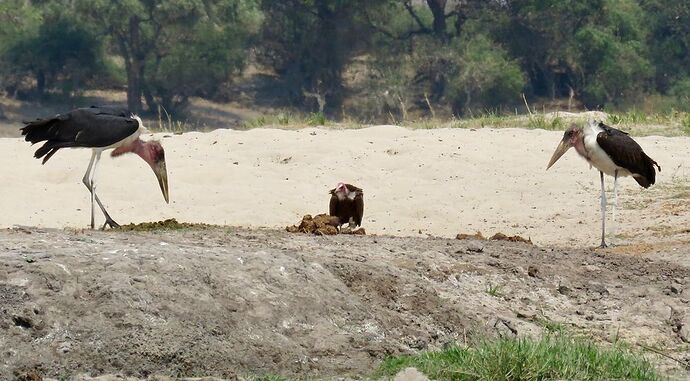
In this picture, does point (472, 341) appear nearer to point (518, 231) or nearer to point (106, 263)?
point (106, 263)

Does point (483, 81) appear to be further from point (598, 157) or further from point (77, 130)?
point (77, 130)

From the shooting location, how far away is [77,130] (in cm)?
1093

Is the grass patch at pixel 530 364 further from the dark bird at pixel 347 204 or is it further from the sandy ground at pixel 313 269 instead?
the dark bird at pixel 347 204

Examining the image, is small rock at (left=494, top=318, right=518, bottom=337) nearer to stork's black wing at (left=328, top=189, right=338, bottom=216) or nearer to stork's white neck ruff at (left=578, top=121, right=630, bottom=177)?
stork's black wing at (left=328, top=189, right=338, bottom=216)

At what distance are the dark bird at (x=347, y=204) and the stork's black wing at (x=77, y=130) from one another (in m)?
1.78

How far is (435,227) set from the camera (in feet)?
42.8

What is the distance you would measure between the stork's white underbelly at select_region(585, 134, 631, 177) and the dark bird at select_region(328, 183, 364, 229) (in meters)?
2.08

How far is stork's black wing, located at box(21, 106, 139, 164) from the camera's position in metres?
10.9

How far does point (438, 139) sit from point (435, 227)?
2.77 metres

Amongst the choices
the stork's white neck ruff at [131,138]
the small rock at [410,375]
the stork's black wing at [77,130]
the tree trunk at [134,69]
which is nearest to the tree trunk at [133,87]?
the tree trunk at [134,69]

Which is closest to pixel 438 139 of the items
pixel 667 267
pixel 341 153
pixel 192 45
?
pixel 341 153

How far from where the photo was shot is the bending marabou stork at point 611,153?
1226cm

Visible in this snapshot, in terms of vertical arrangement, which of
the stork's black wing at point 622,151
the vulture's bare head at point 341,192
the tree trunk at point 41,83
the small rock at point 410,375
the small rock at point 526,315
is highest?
the stork's black wing at point 622,151

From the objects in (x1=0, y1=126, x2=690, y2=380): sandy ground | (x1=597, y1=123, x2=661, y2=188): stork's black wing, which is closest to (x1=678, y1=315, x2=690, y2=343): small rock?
(x1=0, y1=126, x2=690, y2=380): sandy ground
